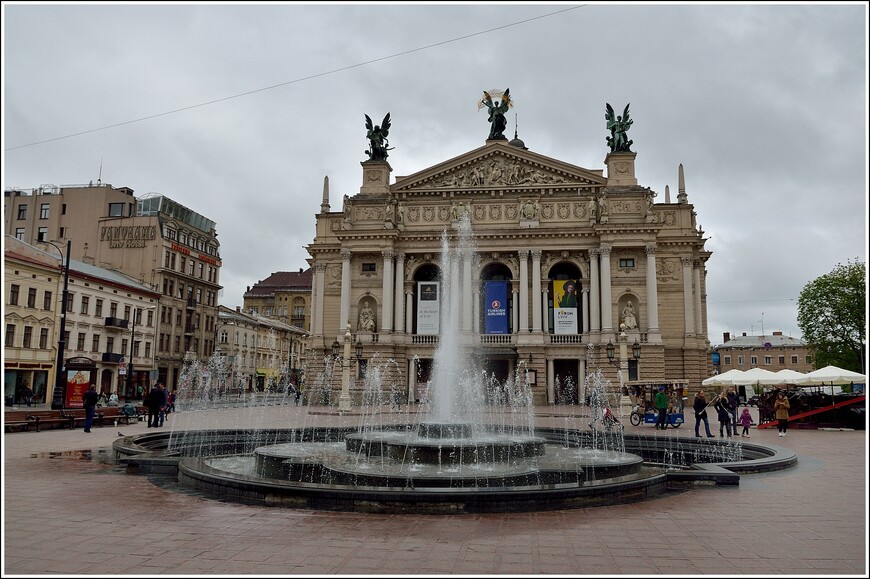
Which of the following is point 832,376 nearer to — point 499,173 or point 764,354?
point 499,173

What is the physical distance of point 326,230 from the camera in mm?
60781

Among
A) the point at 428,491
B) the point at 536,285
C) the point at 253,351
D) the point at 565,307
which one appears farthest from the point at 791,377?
the point at 253,351

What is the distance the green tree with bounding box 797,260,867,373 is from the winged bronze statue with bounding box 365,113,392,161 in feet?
138

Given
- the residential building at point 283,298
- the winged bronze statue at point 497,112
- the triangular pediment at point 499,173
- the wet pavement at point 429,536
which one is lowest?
the wet pavement at point 429,536

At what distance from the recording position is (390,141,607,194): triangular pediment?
55.9m

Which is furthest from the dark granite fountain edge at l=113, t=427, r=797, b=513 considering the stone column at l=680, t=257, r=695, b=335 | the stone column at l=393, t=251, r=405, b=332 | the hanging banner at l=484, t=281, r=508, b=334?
the stone column at l=393, t=251, r=405, b=332

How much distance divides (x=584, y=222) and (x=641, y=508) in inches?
1833

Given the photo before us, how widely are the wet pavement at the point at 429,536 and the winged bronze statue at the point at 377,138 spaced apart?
166 ft

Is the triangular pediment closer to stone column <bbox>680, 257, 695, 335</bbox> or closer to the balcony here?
stone column <bbox>680, 257, 695, 335</bbox>

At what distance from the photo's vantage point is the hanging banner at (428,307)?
5541 cm

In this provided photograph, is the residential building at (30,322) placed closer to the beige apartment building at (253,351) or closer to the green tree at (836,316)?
the beige apartment building at (253,351)

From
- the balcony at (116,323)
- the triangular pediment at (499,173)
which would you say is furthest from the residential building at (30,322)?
the triangular pediment at (499,173)

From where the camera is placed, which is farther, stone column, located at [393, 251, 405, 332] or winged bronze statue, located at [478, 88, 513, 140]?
winged bronze statue, located at [478, 88, 513, 140]

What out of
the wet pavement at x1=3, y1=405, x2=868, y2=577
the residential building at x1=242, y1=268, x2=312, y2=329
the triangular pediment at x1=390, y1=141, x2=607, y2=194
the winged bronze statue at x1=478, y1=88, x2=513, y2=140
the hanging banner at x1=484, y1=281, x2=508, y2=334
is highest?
the winged bronze statue at x1=478, y1=88, x2=513, y2=140
